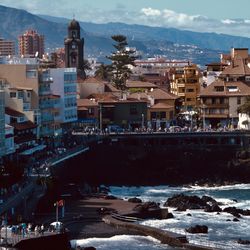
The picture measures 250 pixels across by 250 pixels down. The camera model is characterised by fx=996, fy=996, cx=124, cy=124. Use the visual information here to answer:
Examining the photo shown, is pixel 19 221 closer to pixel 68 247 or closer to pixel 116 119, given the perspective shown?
pixel 68 247

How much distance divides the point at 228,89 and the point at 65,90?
751 inches

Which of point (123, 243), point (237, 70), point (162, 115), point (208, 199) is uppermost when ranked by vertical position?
point (237, 70)

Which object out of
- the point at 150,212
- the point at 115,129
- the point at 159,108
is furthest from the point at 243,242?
the point at 159,108

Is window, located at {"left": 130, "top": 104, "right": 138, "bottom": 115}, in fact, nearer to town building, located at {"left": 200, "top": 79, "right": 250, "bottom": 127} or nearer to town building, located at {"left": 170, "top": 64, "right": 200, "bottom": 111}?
town building, located at {"left": 200, "top": 79, "right": 250, "bottom": 127}

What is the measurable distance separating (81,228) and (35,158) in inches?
743

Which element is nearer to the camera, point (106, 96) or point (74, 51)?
point (106, 96)

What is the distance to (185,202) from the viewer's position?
71000 millimetres

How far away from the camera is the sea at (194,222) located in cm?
5662

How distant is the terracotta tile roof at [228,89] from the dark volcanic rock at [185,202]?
31729mm

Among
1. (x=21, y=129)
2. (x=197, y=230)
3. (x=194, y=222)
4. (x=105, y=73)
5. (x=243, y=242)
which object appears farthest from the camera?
(x=105, y=73)

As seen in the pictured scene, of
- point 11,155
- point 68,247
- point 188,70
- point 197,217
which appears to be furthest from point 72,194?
point 188,70

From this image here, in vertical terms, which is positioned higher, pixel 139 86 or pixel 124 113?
pixel 139 86

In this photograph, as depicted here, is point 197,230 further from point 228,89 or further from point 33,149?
point 228,89

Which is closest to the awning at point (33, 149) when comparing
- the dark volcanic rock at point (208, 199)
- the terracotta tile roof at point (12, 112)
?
the terracotta tile roof at point (12, 112)
